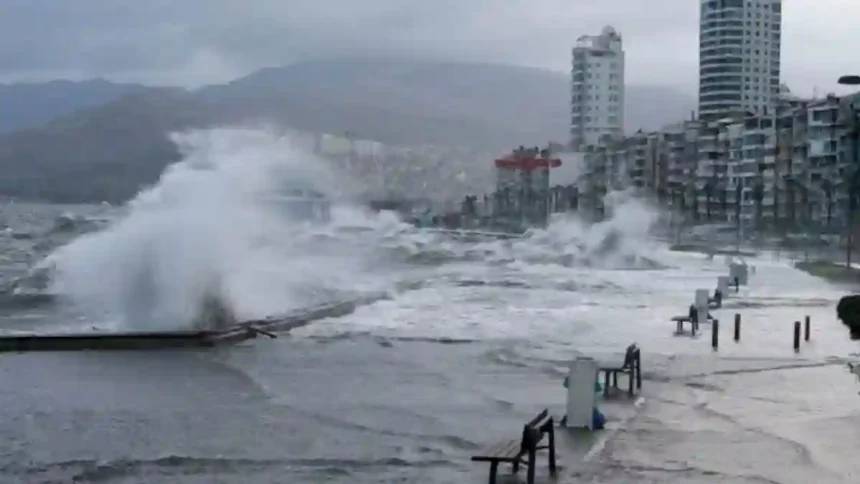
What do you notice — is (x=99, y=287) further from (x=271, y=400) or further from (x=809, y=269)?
(x=809, y=269)

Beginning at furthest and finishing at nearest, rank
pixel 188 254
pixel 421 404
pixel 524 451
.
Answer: pixel 188 254 → pixel 421 404 → pixel 524 451

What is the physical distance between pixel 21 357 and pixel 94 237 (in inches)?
706

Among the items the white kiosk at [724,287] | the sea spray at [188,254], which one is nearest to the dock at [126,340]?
the sea spray at [188,254]

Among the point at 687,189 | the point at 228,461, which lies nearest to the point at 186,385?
the point at 228,461

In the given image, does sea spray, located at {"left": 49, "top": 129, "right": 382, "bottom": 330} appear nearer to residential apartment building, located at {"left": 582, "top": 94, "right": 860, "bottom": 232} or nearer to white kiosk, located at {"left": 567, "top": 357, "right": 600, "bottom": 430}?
white kiosk, located at {"left": 567, "top": 357, "right": 600, "bottom": 430}

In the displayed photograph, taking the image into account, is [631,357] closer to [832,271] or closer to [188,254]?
[188,254]

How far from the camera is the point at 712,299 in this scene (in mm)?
36719

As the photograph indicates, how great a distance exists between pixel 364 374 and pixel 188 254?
12923 mm

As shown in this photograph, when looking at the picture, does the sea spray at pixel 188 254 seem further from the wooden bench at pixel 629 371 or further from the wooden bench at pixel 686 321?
the wooden bench at pixel 629 371

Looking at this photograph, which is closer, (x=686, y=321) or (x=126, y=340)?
(x=126, y=340)

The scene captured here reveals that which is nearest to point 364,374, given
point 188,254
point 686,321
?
point 686,321

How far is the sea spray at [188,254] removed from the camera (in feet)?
104

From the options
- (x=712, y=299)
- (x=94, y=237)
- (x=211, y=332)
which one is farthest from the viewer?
(x=94, y=237)

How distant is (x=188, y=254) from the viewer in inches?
1288
